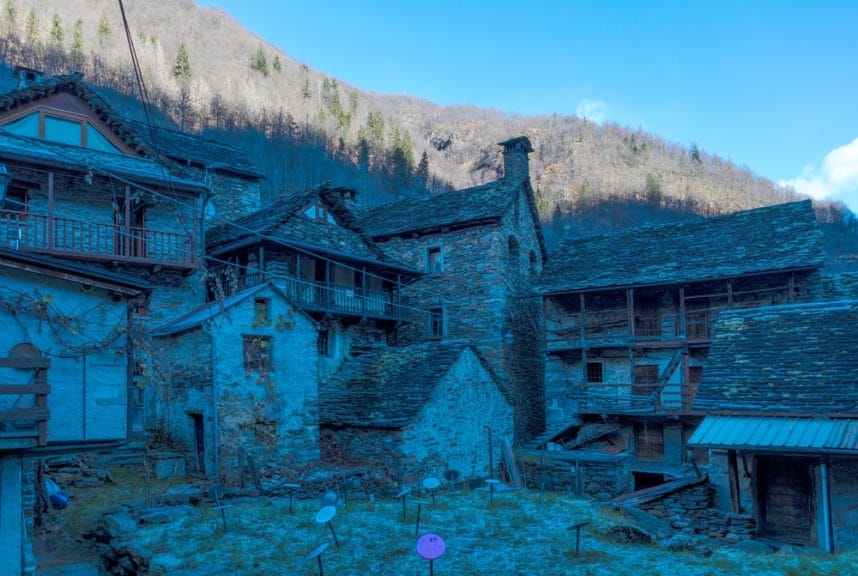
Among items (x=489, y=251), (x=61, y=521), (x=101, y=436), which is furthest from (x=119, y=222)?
(x=489, y=251)

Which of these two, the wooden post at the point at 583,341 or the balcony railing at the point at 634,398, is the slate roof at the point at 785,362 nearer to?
the balcony railing at the point at 634,398

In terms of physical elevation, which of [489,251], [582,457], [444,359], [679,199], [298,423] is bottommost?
[582,457]

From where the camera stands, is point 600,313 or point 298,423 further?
point 600,313

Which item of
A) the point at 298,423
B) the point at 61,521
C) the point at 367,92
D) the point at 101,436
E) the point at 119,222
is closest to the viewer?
the point at 101,436

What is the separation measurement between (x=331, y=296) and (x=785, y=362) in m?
13.7

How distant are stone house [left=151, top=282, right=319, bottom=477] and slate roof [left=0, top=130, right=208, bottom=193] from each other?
3.94m

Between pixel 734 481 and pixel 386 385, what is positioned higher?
pixel 386 385

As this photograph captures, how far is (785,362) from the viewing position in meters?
14.7

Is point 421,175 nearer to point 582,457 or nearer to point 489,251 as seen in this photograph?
point 489,251

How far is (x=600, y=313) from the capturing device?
26.0 meters

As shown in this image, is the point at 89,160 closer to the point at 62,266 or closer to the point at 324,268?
the point at 324,268

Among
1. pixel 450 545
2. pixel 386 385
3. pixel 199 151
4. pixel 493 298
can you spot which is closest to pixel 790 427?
pixel 450 545

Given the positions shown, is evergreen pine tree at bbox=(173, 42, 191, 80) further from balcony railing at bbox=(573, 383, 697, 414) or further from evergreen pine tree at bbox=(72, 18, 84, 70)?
balcony railing at bbox=(573, 383, 697, 414)

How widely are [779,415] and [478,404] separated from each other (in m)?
9.37
